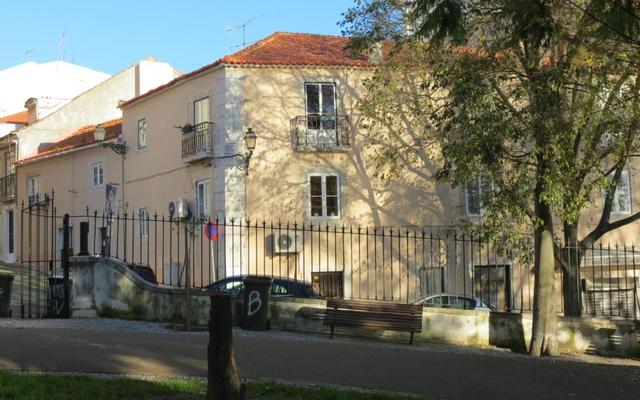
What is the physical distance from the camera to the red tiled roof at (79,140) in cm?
3638

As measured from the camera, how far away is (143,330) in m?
14.3

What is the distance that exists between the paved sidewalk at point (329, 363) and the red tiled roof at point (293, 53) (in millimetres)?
14367

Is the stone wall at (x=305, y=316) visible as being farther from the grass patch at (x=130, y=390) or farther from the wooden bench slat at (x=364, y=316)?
the grass patch at (x=130, y=390)

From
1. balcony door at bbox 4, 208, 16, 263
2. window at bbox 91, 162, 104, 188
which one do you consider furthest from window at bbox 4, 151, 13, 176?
window at bbox 91, 162, 104, 188

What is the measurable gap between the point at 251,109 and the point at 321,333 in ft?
42.0

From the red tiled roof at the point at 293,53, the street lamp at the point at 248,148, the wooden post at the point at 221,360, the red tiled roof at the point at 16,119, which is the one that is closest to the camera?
the wooden post at the point at 221,360

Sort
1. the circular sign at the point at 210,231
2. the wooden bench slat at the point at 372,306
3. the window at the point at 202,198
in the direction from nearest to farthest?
the wooden bench slat at the point at 372,306 → the circular sign at the point at 210,231 → the window at the point at 202,198

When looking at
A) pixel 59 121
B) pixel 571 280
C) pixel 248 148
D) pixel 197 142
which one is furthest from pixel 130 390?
pixel 59 121

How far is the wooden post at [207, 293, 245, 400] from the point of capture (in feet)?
26.3

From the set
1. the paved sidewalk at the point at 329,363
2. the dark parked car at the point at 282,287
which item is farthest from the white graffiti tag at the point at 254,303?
the dark parked car at the point at 282,287

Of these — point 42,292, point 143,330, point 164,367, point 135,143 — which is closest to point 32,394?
point 164,367

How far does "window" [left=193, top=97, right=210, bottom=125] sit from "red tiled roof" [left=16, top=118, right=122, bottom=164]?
25.6ft

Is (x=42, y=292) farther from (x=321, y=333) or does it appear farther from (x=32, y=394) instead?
(x=32, y=394)

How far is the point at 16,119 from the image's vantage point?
47.0 metres
